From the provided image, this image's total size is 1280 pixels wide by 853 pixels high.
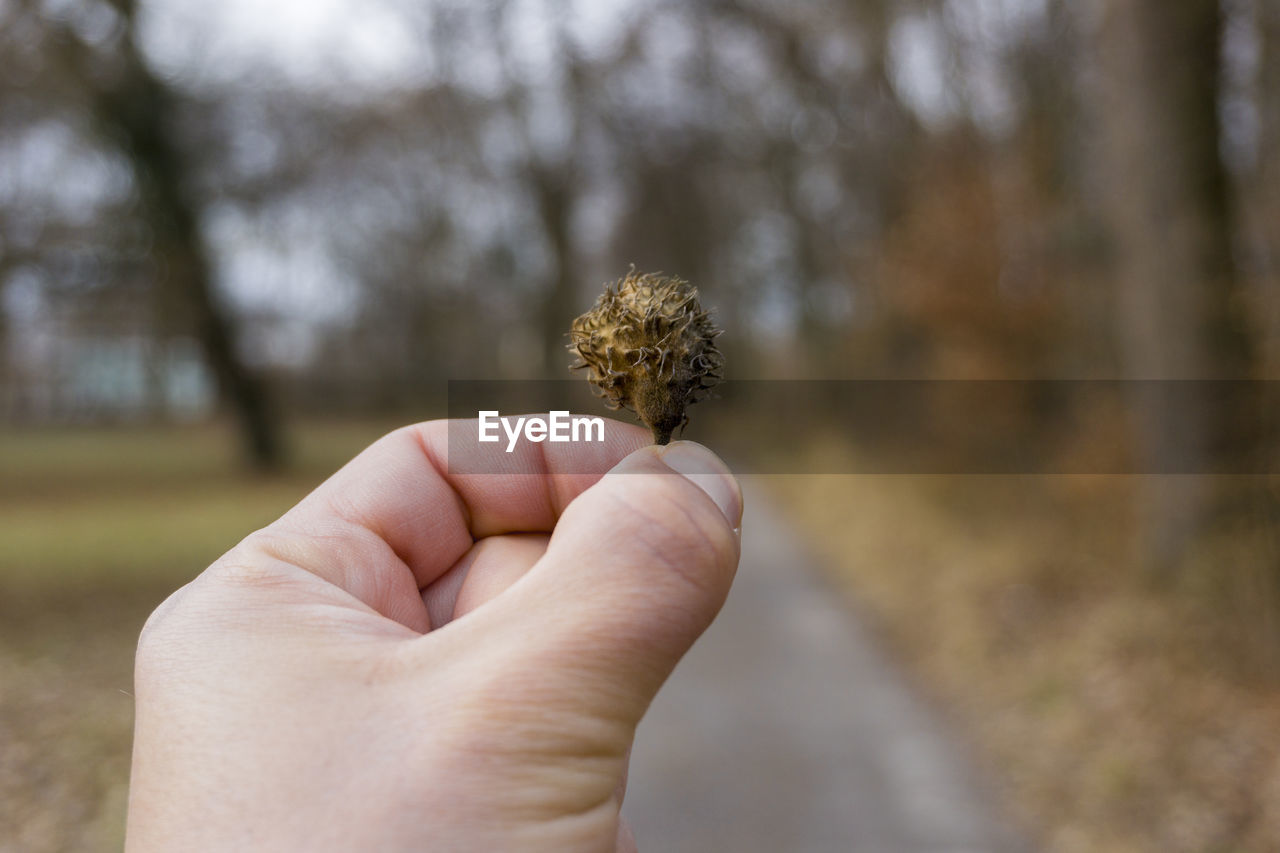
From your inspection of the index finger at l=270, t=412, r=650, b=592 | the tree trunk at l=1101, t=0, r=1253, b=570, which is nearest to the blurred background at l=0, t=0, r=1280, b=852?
the tree trunk at l=1101, t=0, r=1253, b=570

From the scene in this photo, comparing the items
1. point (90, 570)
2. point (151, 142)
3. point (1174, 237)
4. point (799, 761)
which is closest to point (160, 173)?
point (151, 142)

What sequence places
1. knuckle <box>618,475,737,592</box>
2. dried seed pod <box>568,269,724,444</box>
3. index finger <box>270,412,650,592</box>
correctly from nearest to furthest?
knuckle <box>618,475,737,592</box>, dried seed pod <box>568,269,724,444</box>, index finger <box>270,412,650,592</box>

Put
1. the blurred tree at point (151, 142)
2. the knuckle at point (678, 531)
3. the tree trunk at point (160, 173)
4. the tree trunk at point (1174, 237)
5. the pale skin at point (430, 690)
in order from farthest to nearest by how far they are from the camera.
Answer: the tree trunk at point (160, 173) < the blurred tree at point (151, 142) < the tree trunk at point (1174, 237) < the knuckle at point (678, 531) < the pale skin at point (430, 690)

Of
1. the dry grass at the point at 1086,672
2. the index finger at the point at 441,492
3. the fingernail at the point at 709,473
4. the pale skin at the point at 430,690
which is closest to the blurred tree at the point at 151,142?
the dry grass at the point at 1086,672

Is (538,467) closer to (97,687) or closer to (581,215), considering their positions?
(97,687)

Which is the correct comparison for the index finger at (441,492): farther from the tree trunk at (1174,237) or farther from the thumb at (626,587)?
the tree trunk at (1174,237)

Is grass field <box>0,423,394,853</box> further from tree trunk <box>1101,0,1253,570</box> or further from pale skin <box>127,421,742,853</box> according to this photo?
tree trunk <box>1101,0,1253,570</box>

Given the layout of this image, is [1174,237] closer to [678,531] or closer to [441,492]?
[441,492]

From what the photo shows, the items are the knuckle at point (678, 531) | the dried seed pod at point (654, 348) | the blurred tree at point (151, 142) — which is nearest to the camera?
the knuckle at point (678, 531)
